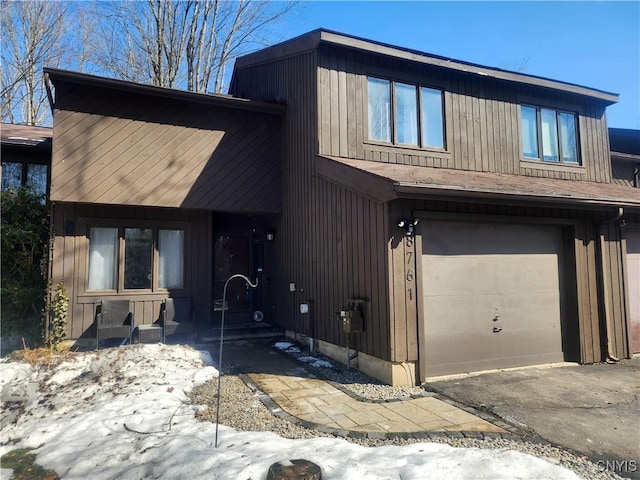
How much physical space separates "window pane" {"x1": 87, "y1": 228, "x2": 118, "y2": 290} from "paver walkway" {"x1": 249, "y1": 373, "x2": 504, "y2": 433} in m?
4.26

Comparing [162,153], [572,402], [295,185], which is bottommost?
→ [572,402]

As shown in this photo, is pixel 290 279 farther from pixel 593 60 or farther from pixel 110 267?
pixel 593 60

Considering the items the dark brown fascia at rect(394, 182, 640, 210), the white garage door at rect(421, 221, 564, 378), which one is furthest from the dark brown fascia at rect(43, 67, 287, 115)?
the white garage door at rect(421, 221, 564, 378)

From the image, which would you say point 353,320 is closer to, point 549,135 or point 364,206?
point 364,206

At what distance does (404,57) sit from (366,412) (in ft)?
20.2

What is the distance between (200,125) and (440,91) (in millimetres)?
4851

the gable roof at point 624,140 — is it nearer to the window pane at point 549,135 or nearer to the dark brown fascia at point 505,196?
the window pane at point 549,135

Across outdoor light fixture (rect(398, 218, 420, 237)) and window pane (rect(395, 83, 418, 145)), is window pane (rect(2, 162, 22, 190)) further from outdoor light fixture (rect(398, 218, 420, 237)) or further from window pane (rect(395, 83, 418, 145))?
outdoor light fixture (rect(398, 218, 420, 237))

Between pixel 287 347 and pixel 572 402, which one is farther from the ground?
pixel 287 347

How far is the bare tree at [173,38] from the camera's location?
16.3 meters

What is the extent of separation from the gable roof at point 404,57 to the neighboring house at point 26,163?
196 inches

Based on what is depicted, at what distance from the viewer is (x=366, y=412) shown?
4.37m

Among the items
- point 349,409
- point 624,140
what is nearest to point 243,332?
point 349,409

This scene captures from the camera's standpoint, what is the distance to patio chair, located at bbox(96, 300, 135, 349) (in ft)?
Result: 23.3
